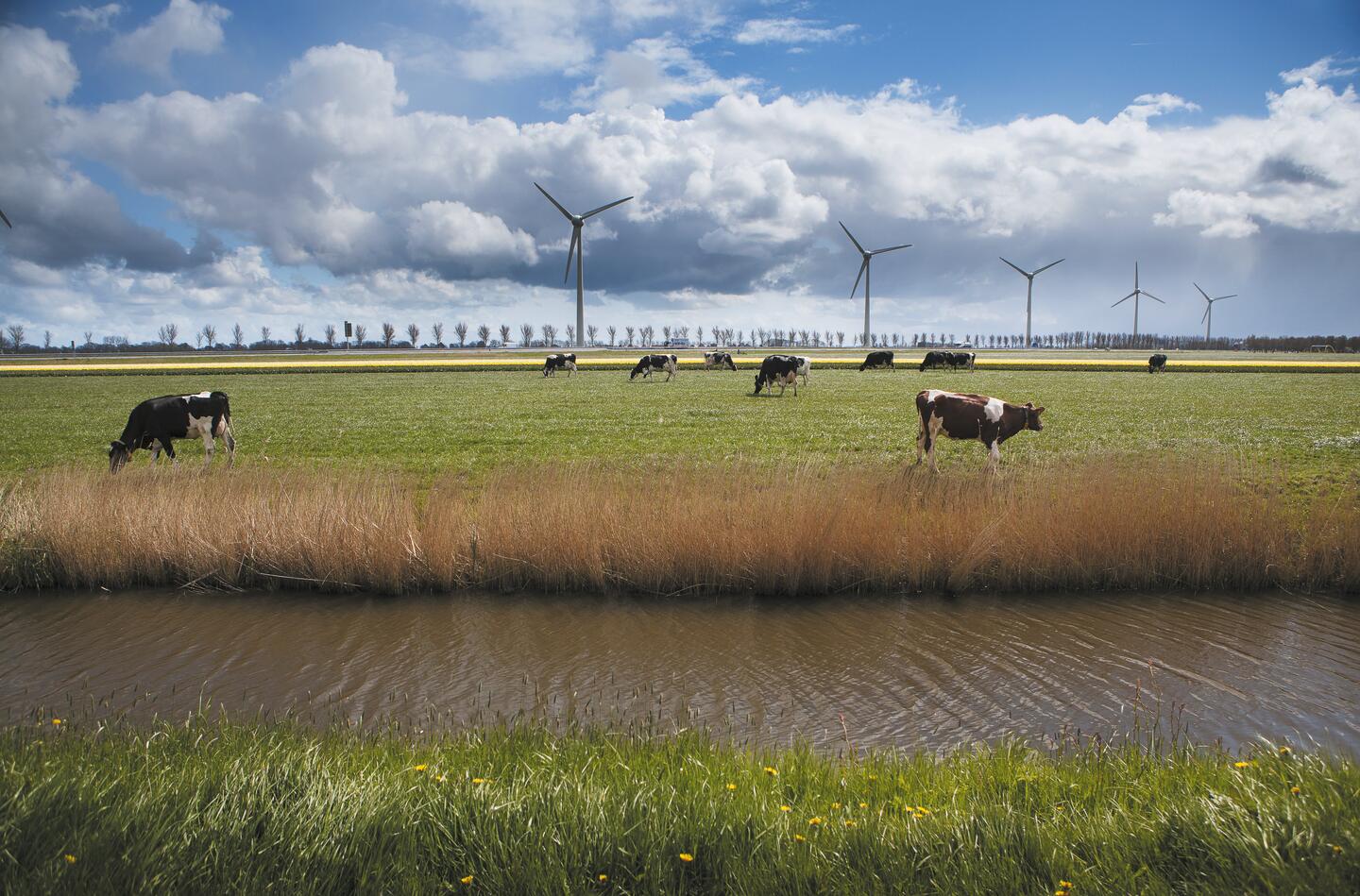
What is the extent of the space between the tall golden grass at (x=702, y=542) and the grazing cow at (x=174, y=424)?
27.2ft

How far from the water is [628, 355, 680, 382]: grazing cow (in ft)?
172

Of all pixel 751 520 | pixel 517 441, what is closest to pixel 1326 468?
pixel 751 520

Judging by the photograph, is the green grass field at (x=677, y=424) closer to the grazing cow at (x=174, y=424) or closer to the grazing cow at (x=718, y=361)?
the grazing cow at (x=174, y=424)

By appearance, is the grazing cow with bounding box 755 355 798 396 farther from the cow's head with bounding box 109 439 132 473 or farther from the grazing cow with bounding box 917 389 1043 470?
the cow's head with bounding box 109 439 132 473

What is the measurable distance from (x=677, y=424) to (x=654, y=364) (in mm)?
38843

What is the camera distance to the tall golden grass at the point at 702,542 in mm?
13234

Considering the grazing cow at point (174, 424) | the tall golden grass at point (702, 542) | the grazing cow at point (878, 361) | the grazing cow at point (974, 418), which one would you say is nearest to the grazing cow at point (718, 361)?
the grazing cow at point (878, 361)

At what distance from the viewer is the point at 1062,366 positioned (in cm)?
8906

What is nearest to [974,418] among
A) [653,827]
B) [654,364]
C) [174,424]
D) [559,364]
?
[653,827]

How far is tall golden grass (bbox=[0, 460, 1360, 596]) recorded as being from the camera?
13.2 meters

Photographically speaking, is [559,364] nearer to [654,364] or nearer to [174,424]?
[654,364]

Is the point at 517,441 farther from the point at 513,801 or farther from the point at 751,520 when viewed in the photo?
the point at 513,801

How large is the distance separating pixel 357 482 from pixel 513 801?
1122cm

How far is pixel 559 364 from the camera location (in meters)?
81.0
